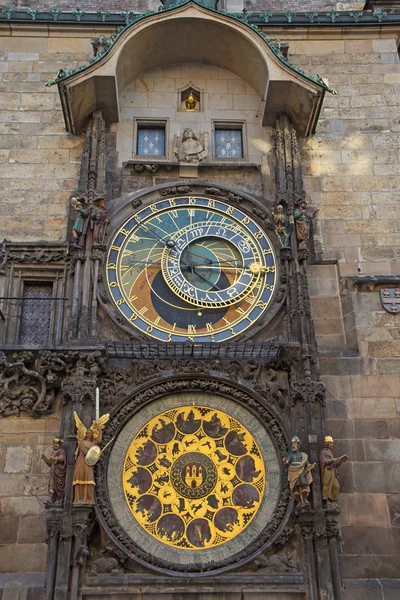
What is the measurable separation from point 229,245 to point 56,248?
238cm

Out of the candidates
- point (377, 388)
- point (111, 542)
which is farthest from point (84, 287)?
point (377, 388)

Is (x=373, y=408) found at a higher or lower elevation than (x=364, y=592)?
higher

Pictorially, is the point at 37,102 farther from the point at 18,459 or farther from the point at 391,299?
the point at 391,299

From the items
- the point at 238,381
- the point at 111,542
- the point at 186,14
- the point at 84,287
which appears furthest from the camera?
the point at 186,14

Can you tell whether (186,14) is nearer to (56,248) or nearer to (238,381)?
(56,248)

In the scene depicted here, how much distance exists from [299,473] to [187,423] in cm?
153

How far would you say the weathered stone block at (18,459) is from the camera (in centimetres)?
1013

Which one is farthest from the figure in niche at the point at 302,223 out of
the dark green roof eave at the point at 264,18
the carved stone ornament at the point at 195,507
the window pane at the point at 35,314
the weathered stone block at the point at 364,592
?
the weathered stone block at the point at 364,592

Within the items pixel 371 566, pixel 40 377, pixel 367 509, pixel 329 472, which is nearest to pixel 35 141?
pixel 40 377

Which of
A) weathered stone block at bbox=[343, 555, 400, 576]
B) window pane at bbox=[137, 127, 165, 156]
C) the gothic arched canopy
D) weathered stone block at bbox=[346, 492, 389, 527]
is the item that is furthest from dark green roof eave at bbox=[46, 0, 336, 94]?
weathered stone block at bbox=[343, 555, 400, 576]

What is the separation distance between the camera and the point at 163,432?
33.1 feet

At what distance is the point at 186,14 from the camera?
480 inches

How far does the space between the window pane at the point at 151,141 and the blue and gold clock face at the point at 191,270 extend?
1026mm

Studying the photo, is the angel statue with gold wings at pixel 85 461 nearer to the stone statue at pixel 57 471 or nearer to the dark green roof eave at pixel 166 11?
the stone statue at pixel 57 471
